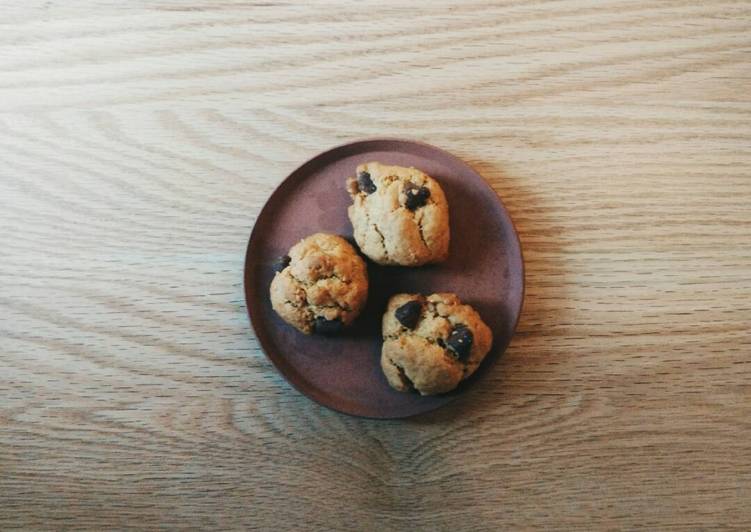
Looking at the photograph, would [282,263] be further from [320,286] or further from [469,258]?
[469,258]

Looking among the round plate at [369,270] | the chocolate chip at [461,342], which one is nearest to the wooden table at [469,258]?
the round plate at [369,270]

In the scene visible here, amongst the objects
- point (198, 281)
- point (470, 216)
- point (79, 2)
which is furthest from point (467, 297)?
point (79, 2)

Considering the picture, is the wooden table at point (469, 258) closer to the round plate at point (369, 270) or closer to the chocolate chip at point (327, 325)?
the round plate at point (369, 270)

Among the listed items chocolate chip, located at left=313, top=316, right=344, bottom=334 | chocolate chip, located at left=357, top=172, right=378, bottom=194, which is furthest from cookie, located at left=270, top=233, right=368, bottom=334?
chocolate chip, located at left=357, top=172, right=378, bottom=194

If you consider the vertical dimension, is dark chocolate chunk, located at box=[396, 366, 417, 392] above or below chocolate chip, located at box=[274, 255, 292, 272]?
below

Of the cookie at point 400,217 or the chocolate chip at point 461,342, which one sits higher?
the cookie at point 400,217

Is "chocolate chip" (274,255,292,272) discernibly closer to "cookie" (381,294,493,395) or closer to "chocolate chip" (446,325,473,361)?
"cookie" (381,294,493,395)

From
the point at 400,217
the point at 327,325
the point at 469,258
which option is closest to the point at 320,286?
the point at 327,325
